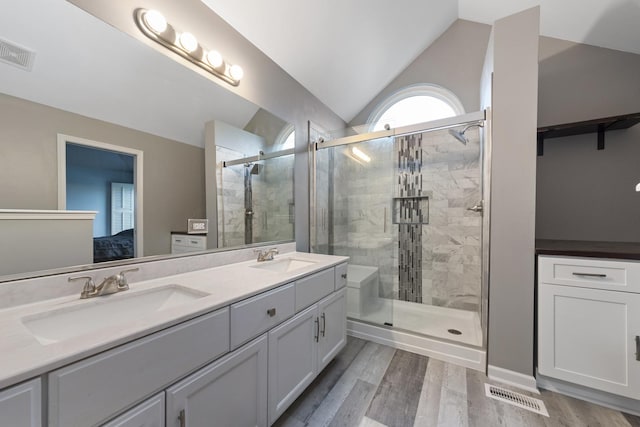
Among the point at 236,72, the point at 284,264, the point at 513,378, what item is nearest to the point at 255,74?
the point at 236,72

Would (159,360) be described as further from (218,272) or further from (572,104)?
(572,104)

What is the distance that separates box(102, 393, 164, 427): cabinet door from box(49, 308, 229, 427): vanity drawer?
0.08ft

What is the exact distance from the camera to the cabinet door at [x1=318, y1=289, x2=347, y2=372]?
1577 millimetres

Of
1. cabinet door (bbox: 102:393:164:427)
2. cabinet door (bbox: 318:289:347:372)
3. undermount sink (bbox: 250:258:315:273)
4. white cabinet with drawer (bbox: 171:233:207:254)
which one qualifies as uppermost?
white cabinet with drawer (bbox: 171:233:207:254)

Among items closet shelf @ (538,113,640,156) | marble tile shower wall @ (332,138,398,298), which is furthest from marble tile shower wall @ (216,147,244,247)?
closet shelf @ (538,113,640,156)

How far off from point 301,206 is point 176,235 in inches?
47.9

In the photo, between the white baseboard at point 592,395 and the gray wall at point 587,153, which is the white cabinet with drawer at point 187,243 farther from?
the gray wall at point 587,153

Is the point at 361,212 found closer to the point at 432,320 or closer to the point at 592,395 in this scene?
the point at 432,320

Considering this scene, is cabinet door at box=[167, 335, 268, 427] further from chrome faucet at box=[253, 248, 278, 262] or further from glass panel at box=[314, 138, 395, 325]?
glass panel at box=[314, 138, 395, 325]

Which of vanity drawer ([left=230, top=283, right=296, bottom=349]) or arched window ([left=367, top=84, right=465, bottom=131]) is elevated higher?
arched window ([left=367, top=84, right=465, bottom=131])

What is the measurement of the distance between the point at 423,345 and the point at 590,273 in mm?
1172

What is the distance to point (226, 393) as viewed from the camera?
3.12 ft

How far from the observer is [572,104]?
6.65 ft

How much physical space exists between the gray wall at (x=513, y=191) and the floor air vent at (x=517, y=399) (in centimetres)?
15
